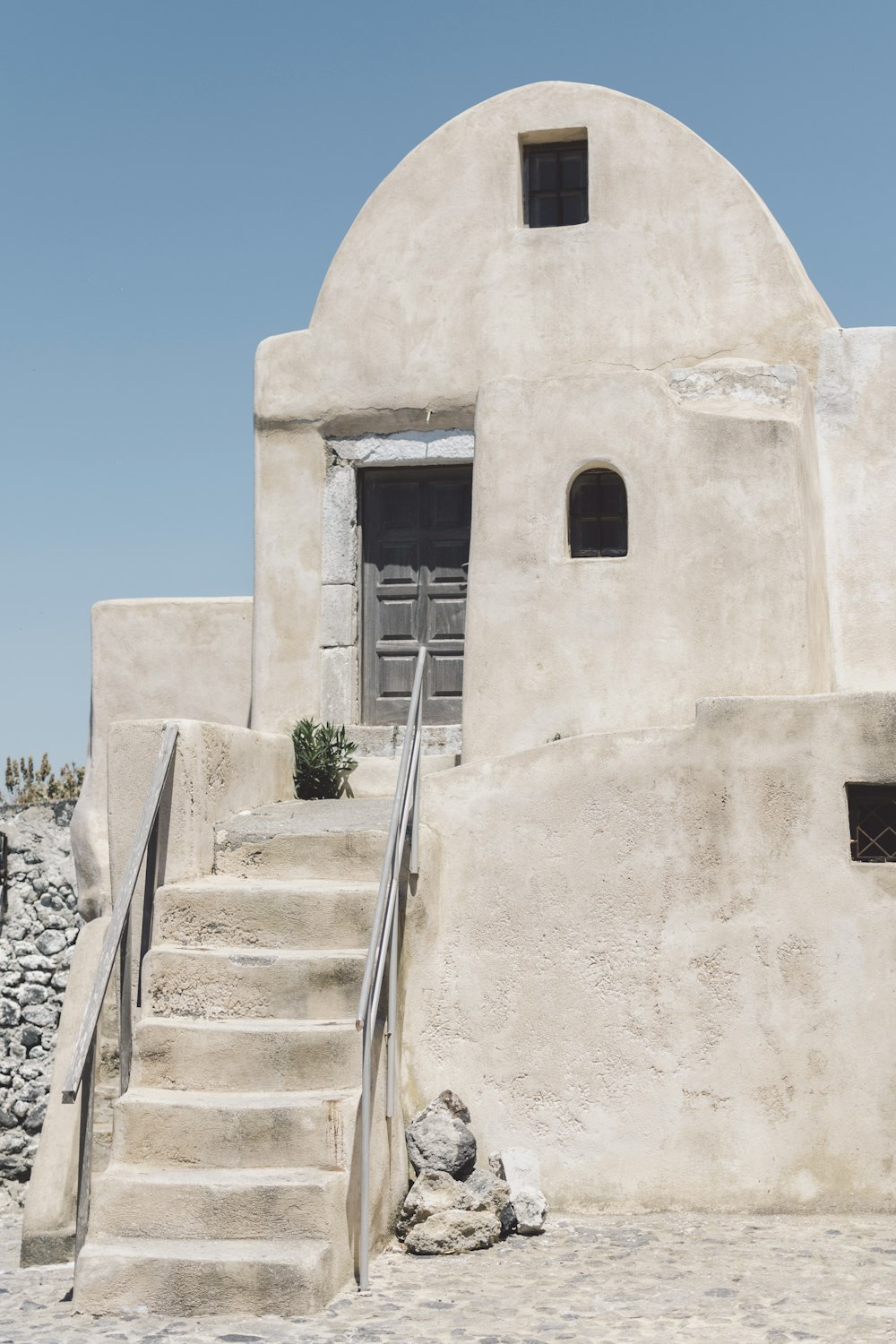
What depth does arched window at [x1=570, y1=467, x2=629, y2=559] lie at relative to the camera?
9.84 meters

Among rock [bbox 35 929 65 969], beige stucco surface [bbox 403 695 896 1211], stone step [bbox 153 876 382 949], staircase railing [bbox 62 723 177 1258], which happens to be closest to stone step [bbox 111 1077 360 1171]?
staircase railing [bbox 62 723 177 1258]

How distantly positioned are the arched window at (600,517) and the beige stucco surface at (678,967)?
221 centimetres

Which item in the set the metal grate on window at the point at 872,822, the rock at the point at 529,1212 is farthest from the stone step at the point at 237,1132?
the metal grate on window at the point at 872,822

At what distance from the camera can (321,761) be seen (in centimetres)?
1012

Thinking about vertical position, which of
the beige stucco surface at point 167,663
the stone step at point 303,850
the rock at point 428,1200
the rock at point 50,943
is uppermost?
the beige stucco surface at point 167,663

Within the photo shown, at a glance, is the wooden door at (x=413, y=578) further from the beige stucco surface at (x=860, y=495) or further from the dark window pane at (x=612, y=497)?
the beige stucco surface at (x=860, y=495)

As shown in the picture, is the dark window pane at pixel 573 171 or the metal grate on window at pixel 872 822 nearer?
the metal grate on window at pixel 872 822

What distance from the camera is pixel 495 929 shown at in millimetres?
7887

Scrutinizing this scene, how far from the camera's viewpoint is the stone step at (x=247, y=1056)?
6910 mm

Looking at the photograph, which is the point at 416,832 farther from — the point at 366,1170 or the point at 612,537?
the point at 612,537

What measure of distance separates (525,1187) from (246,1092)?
144cm

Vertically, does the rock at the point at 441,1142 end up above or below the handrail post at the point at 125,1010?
below

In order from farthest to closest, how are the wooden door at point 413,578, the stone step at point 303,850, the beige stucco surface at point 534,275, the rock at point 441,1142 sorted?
the wooden door at point 413,578 → the beige stucco surface at point 534,275 → the stone step at point 303,850 → the rock at point 441,1142

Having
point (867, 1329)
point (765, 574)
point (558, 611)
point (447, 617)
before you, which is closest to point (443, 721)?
point (447, 617)
